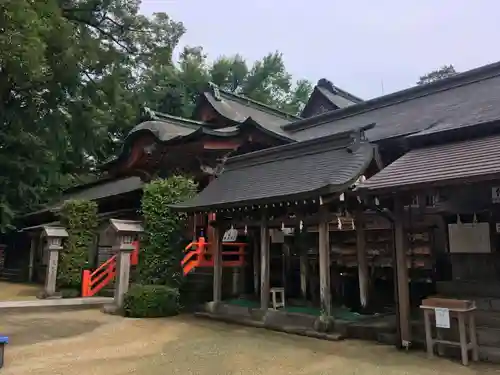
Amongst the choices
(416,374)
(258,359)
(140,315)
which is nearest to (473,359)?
(416,374)

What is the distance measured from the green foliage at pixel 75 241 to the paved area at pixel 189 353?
544 cm

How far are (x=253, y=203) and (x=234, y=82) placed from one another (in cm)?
3185

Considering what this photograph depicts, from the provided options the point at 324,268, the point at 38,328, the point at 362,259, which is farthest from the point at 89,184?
the point at 324,268

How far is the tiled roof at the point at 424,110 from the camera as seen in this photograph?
910 cm

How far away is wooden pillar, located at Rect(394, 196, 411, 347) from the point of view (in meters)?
6.49

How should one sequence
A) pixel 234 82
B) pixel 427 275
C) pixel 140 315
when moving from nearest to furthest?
pixel 427 275
pixel 140 315
pixel 234 82

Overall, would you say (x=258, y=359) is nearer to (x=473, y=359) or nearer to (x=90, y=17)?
(x=473, y=359)

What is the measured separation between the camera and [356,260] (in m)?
10.1

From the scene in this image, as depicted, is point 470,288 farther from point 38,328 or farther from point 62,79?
point 62,79

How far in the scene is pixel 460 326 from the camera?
565 cm

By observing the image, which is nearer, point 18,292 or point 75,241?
point 75,241

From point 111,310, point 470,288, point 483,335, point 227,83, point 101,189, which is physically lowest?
point 111,310

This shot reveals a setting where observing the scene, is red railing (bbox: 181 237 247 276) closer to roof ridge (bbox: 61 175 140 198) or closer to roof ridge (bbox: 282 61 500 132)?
roof ridge (bbox: 282 61 500 132)

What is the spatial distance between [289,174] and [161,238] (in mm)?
4103
